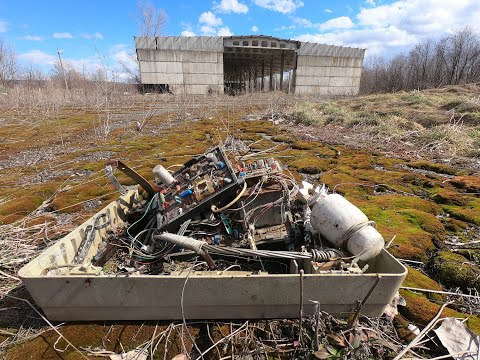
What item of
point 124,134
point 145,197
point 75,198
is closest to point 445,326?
point 145,197

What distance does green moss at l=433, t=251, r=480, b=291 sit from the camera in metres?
2.24

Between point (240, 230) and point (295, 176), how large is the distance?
2.45 meters

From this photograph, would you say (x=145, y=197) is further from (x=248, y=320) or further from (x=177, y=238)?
(x=248, y=320)

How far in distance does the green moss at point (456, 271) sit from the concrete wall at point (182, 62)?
19.9 meters

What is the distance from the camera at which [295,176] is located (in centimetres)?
451

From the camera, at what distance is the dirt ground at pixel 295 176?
184cm

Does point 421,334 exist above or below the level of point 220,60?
below

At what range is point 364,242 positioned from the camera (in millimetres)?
1903

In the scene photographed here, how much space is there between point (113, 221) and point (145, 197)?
72 centimetres

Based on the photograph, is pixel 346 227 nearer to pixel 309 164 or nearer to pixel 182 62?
pixel 309 164

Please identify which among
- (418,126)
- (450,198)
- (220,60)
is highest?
(220,60)

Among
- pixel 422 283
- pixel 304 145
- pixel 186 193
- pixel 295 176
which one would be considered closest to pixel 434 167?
pixel 304 145

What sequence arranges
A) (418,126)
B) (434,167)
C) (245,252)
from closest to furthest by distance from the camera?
(245,252)
(434,167)
(418,126)

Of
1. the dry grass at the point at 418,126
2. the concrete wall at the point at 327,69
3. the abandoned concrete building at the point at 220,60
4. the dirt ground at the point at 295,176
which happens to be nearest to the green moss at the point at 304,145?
the dirt ground at the point at 295,176
